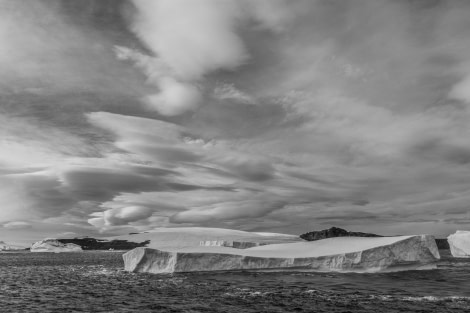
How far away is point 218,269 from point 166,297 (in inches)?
596

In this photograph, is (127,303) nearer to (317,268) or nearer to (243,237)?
(317,268)

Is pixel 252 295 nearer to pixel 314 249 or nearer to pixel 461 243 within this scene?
pixel 314 249

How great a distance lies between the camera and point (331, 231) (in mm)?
148875

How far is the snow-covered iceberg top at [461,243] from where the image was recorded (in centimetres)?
7238

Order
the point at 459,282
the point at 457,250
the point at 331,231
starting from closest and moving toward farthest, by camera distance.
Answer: the point at 459,282 → the point at 457,250 → the point at 331,231

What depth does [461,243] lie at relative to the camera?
240 feet

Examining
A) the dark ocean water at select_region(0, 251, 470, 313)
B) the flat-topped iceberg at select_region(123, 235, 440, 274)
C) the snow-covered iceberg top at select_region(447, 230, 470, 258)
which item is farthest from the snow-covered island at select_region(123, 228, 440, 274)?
the snow-covered iceberg top at select_region(447, 230, 470, 258)

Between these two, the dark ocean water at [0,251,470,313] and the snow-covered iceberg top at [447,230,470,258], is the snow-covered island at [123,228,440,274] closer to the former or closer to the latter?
the dark ocean water at [0,251,470,313]

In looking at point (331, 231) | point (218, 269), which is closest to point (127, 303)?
point (218, 269)

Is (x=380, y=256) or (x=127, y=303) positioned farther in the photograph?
(x=380, y=256)

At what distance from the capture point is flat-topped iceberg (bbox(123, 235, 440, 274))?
1444 inches

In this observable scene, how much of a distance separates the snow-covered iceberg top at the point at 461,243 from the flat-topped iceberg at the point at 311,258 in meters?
38.8

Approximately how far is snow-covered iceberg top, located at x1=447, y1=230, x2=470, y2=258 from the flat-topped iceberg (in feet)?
127

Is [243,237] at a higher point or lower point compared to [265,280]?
higher
